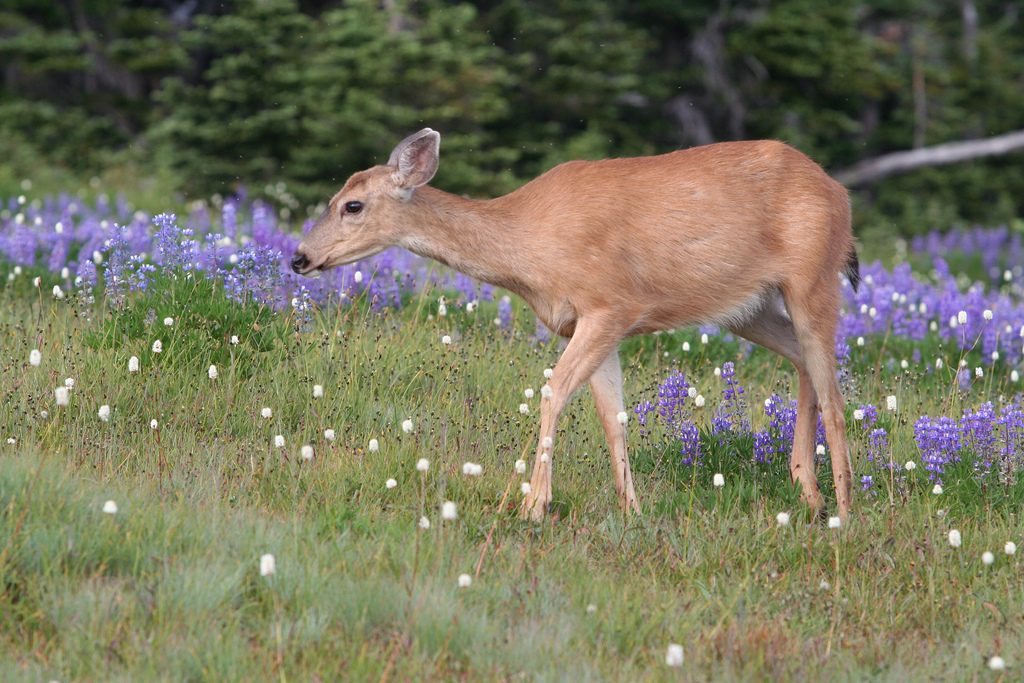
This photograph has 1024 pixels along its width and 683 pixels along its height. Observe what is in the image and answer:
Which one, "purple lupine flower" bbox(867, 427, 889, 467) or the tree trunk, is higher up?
"purple lupine flower" bbox(867, 427, 889, 467)

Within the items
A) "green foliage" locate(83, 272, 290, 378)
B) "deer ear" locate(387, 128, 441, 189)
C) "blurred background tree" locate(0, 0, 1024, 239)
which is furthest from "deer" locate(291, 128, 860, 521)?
"blurred background tree" locate(0, 0, 1024, 239)

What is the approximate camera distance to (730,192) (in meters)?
6.63

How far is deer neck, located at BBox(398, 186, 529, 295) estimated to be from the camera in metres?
6.41

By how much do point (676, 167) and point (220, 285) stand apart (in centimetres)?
288

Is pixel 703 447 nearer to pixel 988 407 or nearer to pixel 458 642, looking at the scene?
pixel 988 407

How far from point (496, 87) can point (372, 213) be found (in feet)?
35.2

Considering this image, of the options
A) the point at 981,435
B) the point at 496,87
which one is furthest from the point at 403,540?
the point at 496,87

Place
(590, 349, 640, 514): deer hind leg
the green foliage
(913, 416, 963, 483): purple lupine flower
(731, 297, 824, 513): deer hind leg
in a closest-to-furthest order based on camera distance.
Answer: (590, 349, 640, 514): deer hind leg
(913, 416, 963, 483): purple lupine flower
(731, 297, 824, 513): deer hind leg
the green foliage

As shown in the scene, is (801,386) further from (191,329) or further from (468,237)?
(191,329)

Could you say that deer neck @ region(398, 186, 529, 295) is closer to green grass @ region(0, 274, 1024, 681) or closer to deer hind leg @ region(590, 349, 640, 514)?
deer hind leg @ region(590, 349, 640, 514)

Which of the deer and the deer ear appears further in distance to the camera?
the deer ear

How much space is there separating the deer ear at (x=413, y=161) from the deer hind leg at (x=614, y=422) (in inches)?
49.6

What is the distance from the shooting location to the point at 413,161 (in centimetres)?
662

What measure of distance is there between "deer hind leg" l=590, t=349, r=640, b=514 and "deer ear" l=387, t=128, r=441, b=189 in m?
1.26
